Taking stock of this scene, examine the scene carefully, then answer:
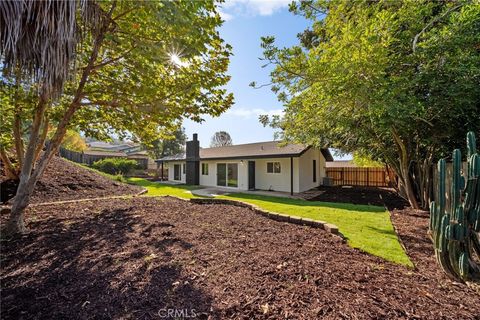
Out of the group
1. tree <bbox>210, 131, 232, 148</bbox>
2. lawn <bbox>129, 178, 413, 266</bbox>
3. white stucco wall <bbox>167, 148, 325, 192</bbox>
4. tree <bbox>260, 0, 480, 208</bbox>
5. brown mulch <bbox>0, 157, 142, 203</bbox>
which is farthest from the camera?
tree <bbox>210, 131, 232, 148</bbox>

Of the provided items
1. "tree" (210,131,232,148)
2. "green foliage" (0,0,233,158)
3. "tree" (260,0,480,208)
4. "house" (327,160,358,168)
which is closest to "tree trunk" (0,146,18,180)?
"green foliage" (0,0,233,158)

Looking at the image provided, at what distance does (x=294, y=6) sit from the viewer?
20.9 ft

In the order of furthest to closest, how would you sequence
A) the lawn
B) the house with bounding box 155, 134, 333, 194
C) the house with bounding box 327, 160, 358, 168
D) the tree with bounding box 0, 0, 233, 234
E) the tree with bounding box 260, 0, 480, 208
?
1. the house with bounding box 327, 160, 358, 168
2. the house with bounding box 155, 134, 333, 194
3. the tree with bounding box 260, 0, 480, 208
4. the lawn
5. the tree with bounding box 0, 0, 233, 234

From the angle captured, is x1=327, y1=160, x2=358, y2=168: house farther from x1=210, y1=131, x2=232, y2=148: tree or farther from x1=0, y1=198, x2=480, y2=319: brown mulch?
x1=210, y1=131, x2=232, y2=148: tree

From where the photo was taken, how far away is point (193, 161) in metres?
19.0

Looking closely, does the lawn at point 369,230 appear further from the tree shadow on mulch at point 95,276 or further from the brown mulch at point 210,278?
the tree shadow on mulch at point 95,276

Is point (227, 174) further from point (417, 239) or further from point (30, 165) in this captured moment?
point (417, 239)

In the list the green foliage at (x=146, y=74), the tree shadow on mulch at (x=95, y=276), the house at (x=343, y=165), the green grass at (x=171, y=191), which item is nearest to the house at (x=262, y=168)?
the green grass at (x=171, y=191)

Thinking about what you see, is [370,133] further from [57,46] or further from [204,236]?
[57,46]

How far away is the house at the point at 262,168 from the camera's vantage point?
14.1 m

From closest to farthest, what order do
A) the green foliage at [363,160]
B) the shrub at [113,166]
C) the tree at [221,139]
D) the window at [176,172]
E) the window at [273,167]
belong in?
the green foliage at [363,160] < the window at [273,167] < the window at [176,172] < the shrub at [113,166] < the tree at [221,139]

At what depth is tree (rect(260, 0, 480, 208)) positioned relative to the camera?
17.1ft

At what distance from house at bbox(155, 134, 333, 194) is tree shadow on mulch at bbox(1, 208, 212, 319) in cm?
972

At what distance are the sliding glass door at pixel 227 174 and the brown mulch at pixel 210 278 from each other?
37.3 feet
